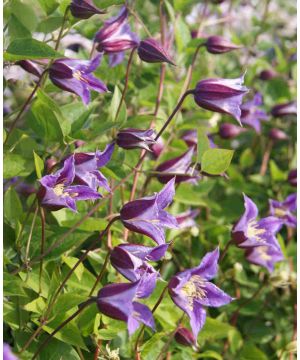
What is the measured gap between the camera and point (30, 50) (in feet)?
2.43

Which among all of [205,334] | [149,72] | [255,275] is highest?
[149,72]

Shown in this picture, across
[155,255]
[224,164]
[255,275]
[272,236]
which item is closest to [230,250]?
[255,275]

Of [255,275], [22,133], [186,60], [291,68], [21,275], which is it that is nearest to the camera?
[21,275]

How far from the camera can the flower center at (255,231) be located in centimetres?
95

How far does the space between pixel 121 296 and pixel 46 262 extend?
0.70 feet

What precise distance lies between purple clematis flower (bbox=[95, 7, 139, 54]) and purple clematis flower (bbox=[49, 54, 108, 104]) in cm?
11

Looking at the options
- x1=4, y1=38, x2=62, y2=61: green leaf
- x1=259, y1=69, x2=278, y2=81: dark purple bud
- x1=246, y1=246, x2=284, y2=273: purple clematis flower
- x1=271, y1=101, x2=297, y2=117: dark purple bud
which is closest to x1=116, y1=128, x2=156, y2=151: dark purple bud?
x1=4, y1=38, x2=62, y2=61: green leaf

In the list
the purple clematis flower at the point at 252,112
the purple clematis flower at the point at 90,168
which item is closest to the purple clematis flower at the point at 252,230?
the purple clematis flower at the point at 90,168

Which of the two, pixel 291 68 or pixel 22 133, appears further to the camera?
pixel 291 68

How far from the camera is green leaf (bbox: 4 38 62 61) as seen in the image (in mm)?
729

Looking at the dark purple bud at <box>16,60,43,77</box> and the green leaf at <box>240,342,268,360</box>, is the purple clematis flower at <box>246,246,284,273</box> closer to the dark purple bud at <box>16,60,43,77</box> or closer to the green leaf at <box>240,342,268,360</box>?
the green leaf at <box>240,342,268,360</box>

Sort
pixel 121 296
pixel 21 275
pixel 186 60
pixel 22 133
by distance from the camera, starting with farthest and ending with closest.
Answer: pixel 186 60 → pixel 22 133 → pixel 21 275 → pixel 121 296

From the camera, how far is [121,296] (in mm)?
665

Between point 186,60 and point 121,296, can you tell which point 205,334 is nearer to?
point 121,296
